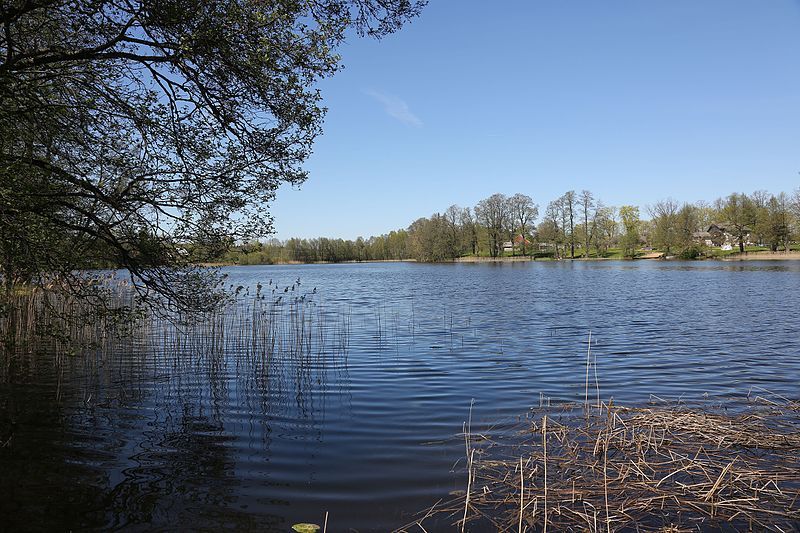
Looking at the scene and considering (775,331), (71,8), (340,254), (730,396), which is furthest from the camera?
(340,254)

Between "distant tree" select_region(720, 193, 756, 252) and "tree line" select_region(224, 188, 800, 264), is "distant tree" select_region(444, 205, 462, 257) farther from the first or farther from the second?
"distant tree" select_region(720, 193, 756, 252)

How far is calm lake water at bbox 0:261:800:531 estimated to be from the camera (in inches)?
207

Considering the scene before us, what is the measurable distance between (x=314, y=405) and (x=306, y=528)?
14.5 ft

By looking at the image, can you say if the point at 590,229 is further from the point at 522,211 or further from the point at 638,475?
the point at 638,475

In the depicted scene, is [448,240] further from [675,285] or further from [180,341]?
[180,341]

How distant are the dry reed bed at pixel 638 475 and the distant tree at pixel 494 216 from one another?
294ft

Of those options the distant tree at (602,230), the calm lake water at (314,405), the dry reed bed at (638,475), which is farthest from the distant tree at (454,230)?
the dry reed bed at (638,475)

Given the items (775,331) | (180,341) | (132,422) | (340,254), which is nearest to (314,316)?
(180,341)

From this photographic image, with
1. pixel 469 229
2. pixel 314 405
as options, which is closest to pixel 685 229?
pixel 469 229

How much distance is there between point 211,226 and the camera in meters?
7.75

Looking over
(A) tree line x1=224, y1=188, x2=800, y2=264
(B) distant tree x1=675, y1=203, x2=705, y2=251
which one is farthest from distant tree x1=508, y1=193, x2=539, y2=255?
(B) distant tree x1=675, y1=203, x2=705, y2=251

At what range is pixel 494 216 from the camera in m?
95.8

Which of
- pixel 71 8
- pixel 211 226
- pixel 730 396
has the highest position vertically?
pixel 71 8

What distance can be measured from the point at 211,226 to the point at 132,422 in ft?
11.2
